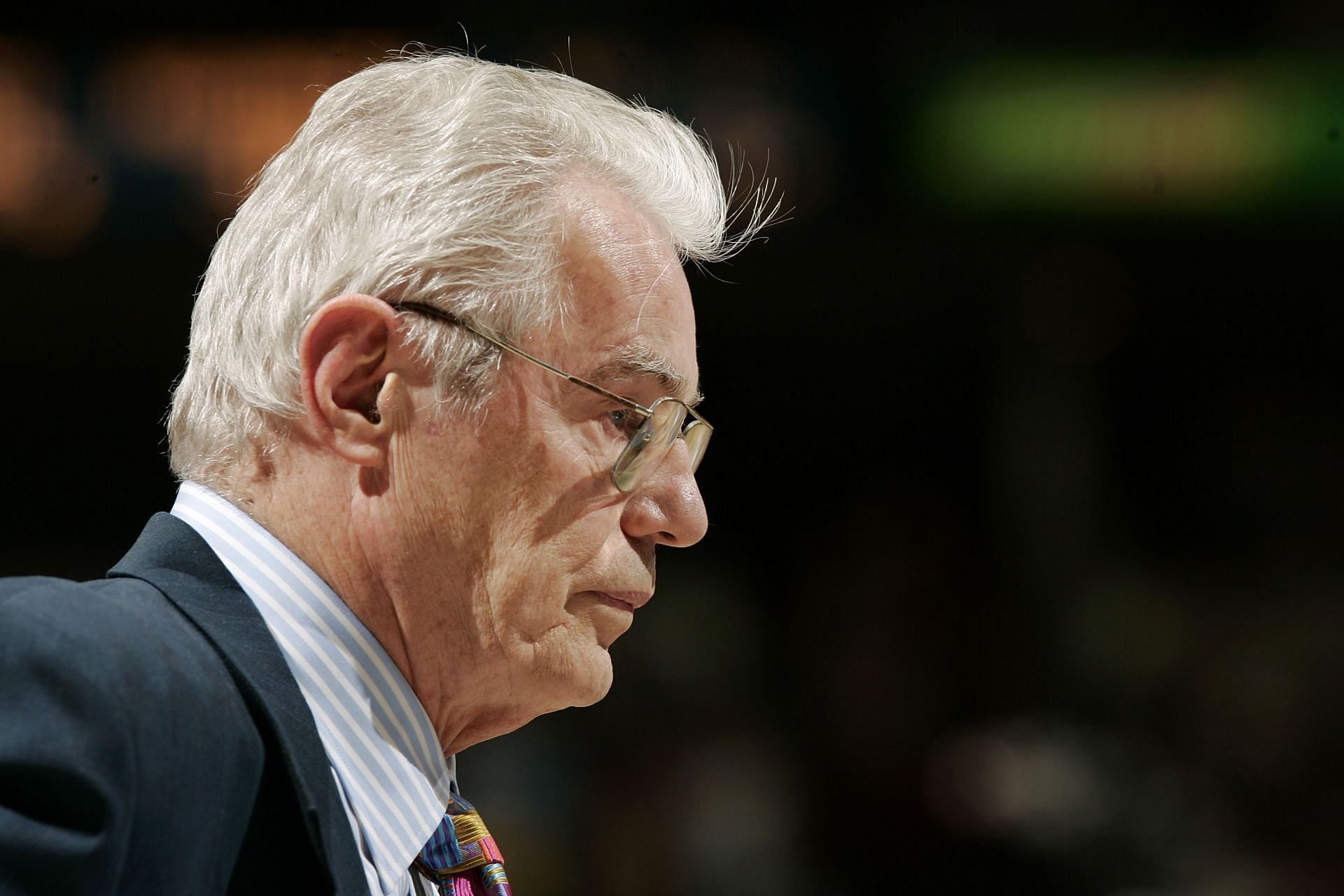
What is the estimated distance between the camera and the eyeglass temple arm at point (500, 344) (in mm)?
1005

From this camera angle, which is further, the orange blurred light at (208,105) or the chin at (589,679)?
the orange blurred light at (208,105)

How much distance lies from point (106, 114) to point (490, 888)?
2.89 meters

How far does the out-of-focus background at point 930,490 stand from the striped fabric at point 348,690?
2398mm

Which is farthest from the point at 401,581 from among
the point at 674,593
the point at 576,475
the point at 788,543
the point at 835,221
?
the point at 788,543

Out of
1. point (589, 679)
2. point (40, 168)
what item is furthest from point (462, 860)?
point (40, 168)

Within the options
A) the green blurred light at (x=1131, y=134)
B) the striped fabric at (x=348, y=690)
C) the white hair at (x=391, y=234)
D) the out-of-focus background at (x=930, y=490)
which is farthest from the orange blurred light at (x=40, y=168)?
the striped fabric at (x=348, y=690)

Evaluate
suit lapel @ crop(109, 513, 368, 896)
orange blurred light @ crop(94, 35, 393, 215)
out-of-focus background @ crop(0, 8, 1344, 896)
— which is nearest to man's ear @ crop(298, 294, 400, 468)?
suit lapel @ crop(109, 513, 368, 896)

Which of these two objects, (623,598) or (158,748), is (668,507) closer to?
(623,598)

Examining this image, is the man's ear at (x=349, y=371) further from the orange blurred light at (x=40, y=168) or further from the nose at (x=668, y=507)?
the orange blurred light at (x=40, y=168)

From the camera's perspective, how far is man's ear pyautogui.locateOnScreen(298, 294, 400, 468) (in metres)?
0.98

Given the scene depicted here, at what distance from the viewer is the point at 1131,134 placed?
3605mm

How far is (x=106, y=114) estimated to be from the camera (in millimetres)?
3363

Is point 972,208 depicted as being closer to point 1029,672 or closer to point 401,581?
point 1029,672

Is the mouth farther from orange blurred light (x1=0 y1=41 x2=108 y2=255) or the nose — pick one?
orange blurred light (x1=0 y1=41 x2=108 y2=255)
